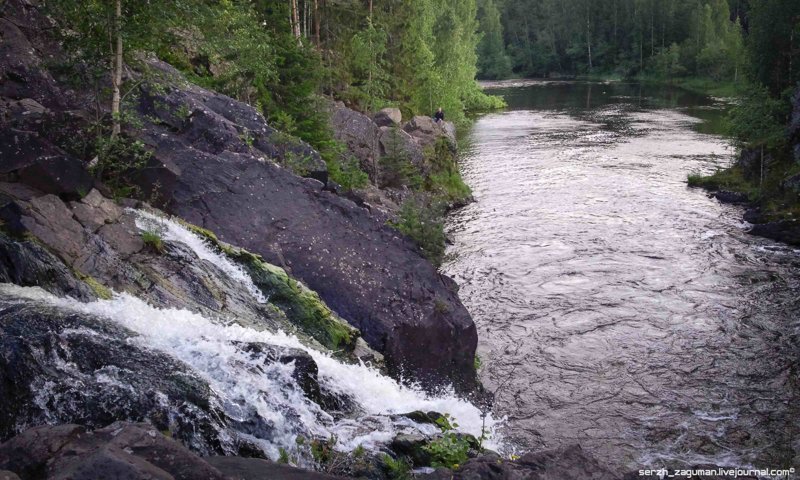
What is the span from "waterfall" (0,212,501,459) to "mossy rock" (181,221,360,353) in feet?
4.78

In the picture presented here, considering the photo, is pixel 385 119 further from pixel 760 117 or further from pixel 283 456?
pixel 283 456

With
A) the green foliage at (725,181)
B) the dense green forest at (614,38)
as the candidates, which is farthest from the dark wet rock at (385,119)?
the dense green forest at (614,38)

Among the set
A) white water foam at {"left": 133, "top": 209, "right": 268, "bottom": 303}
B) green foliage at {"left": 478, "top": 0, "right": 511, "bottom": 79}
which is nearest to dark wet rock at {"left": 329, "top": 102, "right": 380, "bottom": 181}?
white water foam at {"left": 133, "top": 209, "right": 268, "bottom": 303}

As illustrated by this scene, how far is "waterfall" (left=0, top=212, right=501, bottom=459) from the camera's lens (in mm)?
9633

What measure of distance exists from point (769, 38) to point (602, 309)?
28132mm

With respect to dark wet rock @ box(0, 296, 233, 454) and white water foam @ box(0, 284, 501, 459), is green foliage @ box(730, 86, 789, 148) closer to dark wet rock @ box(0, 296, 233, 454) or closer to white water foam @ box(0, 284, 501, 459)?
white water foam @ box(0, 284, 501, 459)

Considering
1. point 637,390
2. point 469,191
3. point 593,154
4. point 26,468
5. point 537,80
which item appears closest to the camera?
point 26,468

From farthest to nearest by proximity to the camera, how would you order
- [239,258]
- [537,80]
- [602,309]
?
[537,80]
[602,309]
[239,258]

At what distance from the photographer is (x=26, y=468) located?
6684 mm

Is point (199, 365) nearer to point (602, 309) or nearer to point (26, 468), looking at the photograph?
point (26, 468)

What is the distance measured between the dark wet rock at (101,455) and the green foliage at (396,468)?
316cm

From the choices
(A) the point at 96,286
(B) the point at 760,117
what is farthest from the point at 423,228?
(B) the point at 760,117

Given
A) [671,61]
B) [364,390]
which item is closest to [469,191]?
[364,390]

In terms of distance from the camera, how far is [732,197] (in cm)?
3238
